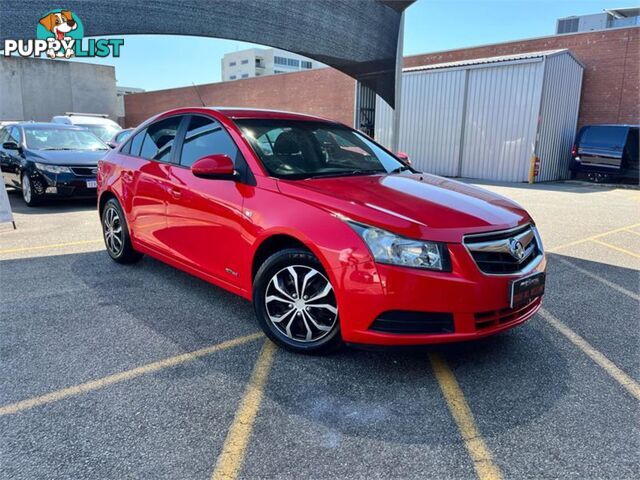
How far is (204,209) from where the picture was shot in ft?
12.6

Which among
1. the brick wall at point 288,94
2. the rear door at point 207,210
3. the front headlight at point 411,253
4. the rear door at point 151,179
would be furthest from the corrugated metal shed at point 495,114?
the front headlight at point 411,253

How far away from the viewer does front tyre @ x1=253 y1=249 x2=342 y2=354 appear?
10.2ft

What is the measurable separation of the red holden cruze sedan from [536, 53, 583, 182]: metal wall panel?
1365cm

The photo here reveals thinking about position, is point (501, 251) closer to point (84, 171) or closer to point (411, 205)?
point (411, 205)

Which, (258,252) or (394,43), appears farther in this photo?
(394,43)

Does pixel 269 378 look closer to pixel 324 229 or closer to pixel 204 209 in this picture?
pixel 324 229

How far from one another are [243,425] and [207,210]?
1813 mm

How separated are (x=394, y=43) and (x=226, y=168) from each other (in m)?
8.54

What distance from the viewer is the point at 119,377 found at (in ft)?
9.84

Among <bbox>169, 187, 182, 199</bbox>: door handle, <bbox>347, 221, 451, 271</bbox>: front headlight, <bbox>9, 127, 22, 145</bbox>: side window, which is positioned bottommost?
<bbox>347, 221, 451, 271</bbox>: front headlight

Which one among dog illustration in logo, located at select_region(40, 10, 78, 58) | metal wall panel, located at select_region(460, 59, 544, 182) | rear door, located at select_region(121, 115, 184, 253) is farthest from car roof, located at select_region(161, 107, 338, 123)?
metal wall panel, located at select_region(460, 59, 544, 182)

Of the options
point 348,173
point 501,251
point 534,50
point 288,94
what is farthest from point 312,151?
point 288,94

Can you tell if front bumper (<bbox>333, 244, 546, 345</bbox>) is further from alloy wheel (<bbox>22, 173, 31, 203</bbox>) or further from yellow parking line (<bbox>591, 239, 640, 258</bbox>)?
alloy wheel (<bbox>22, 173, 31, 203</bbox>)

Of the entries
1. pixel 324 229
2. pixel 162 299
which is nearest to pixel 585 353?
pixel 324 229
